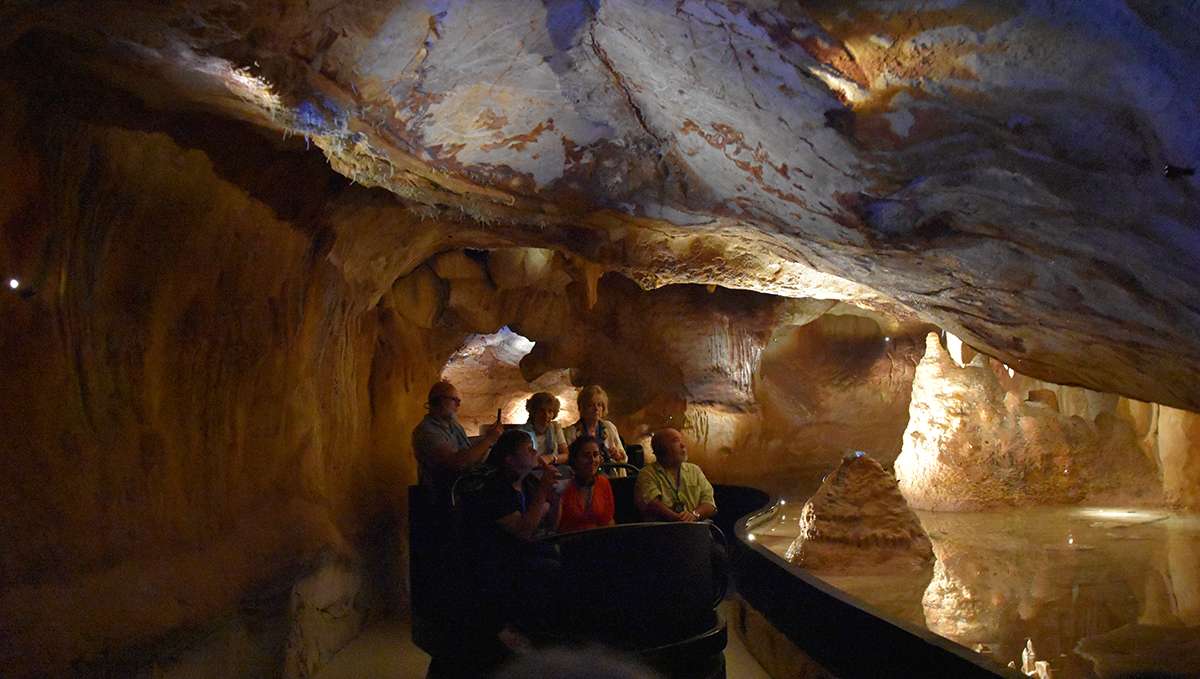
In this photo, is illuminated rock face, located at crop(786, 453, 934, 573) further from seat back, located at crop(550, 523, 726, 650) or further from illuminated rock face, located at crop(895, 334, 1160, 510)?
seat back, located at crop(550, 523, 726, 650)

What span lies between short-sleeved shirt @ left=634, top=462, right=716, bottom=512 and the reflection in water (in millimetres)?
1186

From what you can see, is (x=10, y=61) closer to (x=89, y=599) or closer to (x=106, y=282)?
(x=106, y=282)

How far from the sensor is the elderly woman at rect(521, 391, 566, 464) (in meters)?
5.83

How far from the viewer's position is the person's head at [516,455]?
4031 mm

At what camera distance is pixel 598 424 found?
6172 mm

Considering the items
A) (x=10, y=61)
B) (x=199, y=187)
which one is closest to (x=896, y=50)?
(x=10, y=61)

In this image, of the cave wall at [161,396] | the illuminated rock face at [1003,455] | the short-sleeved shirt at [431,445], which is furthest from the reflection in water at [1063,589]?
the cave wall at [161,396]

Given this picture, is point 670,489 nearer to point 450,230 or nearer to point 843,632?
point 843,632

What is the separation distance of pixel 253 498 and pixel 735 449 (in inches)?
302

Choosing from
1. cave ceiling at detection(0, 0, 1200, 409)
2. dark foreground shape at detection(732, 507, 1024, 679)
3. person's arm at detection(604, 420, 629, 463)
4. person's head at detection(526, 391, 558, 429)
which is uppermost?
cave ceiling at detection(0, 0, 1200, 409)

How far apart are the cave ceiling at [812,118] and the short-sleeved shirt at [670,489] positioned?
1567mm

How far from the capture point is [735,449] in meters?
11.9

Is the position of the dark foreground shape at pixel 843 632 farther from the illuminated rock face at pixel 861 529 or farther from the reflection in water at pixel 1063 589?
the illuminated rock face at pixel 861 529

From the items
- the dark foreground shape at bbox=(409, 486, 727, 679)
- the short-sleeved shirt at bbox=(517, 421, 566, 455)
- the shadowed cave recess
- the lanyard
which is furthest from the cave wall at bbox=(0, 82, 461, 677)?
the lanyard
